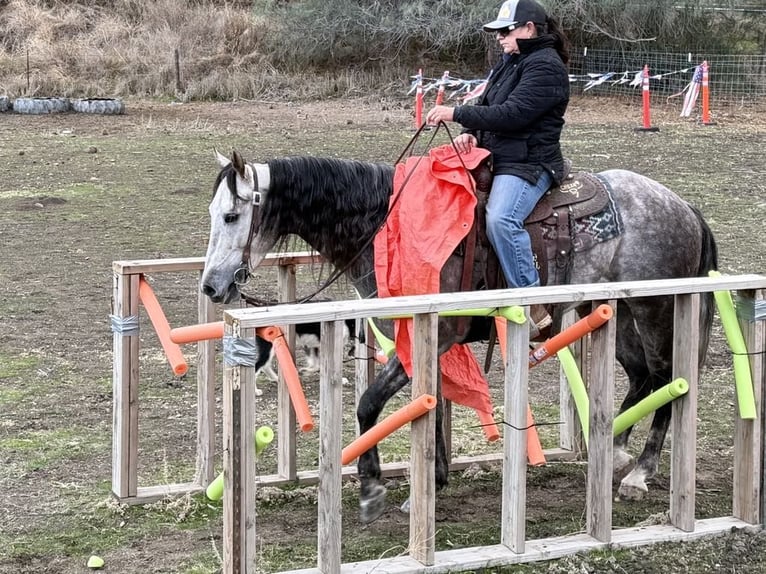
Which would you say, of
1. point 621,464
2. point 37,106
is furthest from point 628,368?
point 37,106

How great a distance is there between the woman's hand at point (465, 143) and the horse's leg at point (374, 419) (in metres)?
1.08

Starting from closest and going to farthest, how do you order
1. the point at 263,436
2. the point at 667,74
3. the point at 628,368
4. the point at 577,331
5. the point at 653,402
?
the point at 263,436 → the point at 577,331 → the point at 653,402 → the point at 628,368 → the point at 667,74

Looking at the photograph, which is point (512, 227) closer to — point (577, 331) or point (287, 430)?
point (577, 331)

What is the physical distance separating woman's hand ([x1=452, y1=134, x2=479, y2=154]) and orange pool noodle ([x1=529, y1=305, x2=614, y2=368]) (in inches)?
41.5

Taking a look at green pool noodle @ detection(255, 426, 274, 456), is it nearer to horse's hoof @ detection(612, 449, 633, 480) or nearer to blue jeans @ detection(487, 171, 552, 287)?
blue jeans @ detection(487, 171, 552, 287)

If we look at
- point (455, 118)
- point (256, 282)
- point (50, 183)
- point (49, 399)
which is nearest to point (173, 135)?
point (50, 183)

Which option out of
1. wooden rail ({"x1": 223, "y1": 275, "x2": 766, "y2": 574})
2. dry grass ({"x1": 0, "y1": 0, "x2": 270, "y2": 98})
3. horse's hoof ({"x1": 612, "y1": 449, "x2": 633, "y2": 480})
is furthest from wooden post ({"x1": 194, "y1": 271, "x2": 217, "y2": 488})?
dry grass ({"x1": 0, "y1": 0, "x2": 270, "y2": 98})

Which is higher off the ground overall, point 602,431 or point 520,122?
point 520,122

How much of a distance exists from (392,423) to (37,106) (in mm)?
19858

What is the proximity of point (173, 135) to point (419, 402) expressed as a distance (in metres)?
15.8

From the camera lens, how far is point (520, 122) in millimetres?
5340

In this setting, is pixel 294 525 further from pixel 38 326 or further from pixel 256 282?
pixel 256 282

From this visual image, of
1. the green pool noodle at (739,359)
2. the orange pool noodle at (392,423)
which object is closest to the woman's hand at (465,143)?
the green pool noodle at (739,359)

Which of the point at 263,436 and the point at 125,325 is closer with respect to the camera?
the point at 263,436
